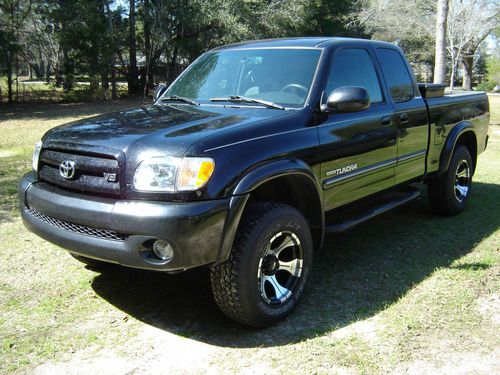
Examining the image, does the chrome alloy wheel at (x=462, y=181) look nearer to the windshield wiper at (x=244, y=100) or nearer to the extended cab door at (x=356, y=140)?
the extended cab door at (x=356, y=140)

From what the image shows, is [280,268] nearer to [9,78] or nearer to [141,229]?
[141,229]

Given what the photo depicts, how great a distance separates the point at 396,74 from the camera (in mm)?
5062

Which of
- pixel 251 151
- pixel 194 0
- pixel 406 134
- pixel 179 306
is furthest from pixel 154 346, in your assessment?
pixel 194 0

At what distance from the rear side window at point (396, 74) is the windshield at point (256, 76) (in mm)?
1021

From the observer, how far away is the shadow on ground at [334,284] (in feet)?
11.6

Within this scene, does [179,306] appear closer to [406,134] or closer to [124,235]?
[124,235]

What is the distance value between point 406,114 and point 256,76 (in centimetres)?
155

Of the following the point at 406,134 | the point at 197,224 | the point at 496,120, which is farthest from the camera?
the point at 496,120

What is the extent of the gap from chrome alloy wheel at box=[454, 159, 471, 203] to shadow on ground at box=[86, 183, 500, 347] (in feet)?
1.09

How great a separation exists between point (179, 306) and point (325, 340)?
1.16m

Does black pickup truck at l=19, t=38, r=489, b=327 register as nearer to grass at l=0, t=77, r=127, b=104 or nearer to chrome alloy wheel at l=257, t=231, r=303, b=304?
chrome alloy wheel at l=257, t=231, r=303, b=304

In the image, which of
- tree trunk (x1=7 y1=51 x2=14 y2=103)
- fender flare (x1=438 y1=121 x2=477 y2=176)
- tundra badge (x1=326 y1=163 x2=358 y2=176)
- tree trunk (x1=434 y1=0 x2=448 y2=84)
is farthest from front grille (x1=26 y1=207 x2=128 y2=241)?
tree trunk (x1=7 y1=51 x2=14 y2=103)

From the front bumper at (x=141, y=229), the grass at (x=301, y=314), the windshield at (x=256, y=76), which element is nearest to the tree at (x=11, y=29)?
the grass at (x=301, y=314)

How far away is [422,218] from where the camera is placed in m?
6.04
